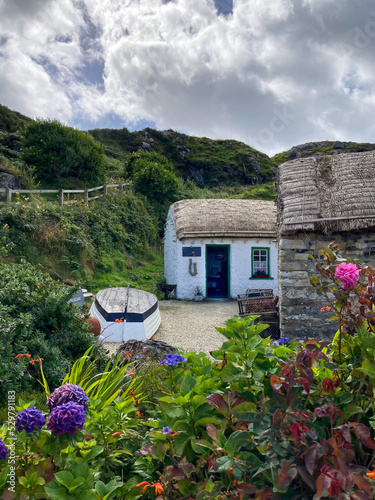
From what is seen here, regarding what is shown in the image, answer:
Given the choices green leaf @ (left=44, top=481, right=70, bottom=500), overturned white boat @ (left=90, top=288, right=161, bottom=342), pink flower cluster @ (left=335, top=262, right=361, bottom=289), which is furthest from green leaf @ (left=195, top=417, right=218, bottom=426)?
overturned white boat @ (left=90, top=288, right=161, bottom=342)

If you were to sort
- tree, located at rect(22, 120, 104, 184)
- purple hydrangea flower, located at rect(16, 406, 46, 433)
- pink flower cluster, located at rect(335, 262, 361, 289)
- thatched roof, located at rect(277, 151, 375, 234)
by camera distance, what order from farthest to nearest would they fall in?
tree, located at rect(22, 120, 104, 184) → thatched roof, located at rect(277, 151, 375, 234) → pink flower cluster, located at rect(335, 262, 361, 289) → purple hydrangea flower, located at rect(16, 406, 46, 433)

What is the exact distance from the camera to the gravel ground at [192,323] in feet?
26.8

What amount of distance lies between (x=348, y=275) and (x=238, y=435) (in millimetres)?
916

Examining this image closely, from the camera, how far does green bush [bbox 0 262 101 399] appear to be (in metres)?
3.46

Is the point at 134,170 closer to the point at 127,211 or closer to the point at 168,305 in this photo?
the point at 127,211

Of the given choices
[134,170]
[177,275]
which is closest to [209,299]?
[177,275]

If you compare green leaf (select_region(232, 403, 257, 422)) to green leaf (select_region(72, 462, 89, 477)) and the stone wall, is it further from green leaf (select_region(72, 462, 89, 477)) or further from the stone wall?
the stone wall

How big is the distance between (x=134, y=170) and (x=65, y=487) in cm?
2216

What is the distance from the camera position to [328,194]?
7.33m

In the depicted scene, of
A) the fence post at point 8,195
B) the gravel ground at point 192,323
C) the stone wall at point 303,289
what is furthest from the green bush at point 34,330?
the fence post at point 8,195

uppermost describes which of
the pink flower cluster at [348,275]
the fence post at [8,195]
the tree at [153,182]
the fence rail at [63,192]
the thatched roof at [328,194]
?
the tree at [153,182]

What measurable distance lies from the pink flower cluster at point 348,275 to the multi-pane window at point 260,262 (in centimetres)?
1241

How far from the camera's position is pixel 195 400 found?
1.71 m

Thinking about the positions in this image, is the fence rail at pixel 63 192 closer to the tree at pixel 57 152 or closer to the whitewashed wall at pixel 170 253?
the tree at pixel 57 152
